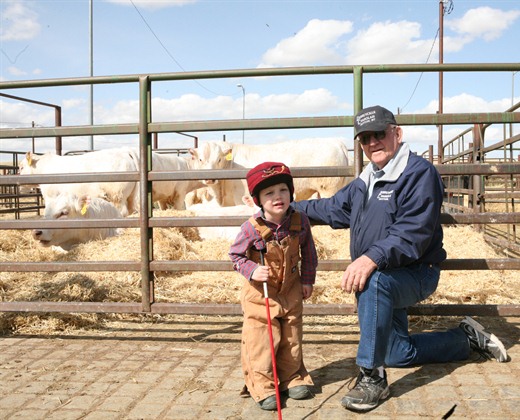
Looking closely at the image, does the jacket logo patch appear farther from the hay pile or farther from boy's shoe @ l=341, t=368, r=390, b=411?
the hay pile

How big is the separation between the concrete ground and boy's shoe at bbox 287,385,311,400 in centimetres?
3

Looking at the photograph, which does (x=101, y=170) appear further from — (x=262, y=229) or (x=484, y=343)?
(x=484, y=343)

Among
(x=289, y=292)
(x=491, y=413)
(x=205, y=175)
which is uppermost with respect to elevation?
(x=205, y=175)

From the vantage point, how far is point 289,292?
323 cm

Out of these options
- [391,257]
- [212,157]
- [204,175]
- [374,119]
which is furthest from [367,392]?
[212,157]

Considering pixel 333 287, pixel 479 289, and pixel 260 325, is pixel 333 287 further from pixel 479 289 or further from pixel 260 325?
pixel 260 325

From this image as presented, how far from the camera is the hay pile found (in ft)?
16.0

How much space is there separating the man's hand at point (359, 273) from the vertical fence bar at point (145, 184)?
1757 millimetres

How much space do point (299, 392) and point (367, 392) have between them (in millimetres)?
370

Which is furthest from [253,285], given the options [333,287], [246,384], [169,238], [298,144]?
[298,144]

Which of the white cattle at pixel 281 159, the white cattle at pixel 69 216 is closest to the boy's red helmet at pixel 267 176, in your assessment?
the white cattle at pixel 69 216

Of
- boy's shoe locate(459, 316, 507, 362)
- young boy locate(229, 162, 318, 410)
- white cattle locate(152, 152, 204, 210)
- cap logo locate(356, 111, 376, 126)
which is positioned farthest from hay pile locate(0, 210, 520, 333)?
white cattle locate(152, 152, 204, 210)

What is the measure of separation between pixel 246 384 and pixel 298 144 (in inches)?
361

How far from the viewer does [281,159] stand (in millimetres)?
11781
